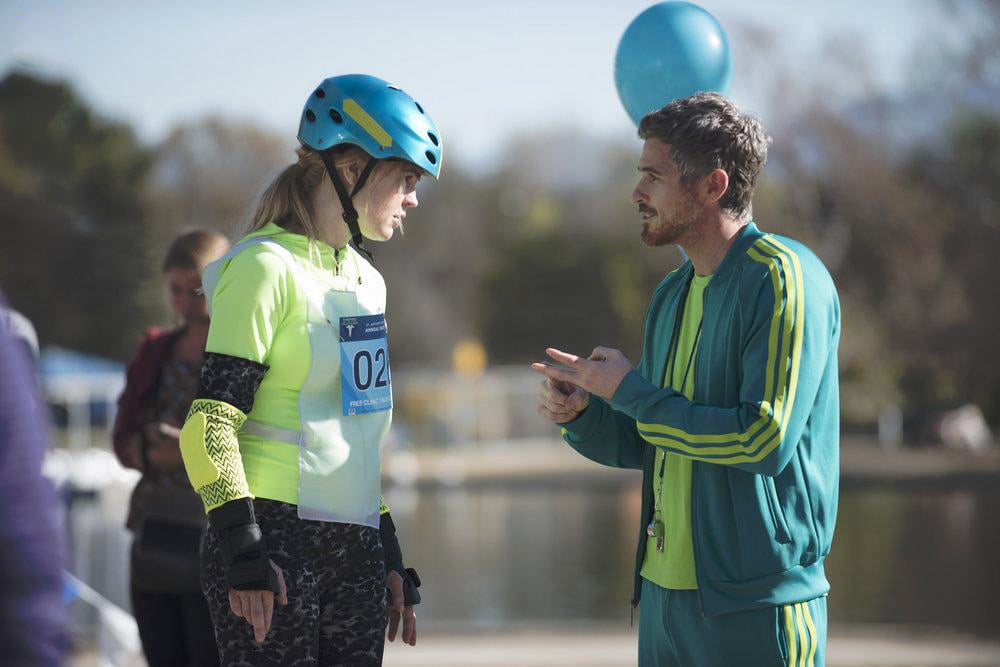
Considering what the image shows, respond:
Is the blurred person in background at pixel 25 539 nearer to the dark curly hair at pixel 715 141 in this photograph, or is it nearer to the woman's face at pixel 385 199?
the woman's face at pixel 385 199

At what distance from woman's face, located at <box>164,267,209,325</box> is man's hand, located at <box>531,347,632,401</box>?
1.86 meters

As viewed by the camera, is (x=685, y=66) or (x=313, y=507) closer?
(x=313, y=507)

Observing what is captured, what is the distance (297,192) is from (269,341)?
40 cm

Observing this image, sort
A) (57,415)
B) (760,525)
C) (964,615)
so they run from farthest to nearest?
1. (57,415)
2. (964,615)
3. (760,525)

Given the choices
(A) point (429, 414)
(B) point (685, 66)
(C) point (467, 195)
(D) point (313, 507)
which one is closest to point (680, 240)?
(D) point (313, 507)

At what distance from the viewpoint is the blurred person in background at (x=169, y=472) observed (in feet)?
13.3

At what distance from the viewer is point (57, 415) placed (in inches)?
1591

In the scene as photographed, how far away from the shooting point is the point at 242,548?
261cm

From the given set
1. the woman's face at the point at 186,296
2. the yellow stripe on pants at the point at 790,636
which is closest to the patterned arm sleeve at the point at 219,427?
the yellow stripe on pants at the point at 790,636

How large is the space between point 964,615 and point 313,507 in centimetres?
817

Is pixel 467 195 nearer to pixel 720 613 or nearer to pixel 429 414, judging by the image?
pixel 429 414

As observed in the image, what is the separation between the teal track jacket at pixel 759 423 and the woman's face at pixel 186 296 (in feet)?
6.49

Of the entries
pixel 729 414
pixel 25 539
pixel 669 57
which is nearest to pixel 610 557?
pixel 669 57

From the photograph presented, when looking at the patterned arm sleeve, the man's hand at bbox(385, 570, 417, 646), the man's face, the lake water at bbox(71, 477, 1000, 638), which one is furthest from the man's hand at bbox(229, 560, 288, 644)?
the lake water at bbox(71, 477, 1000, 638)
